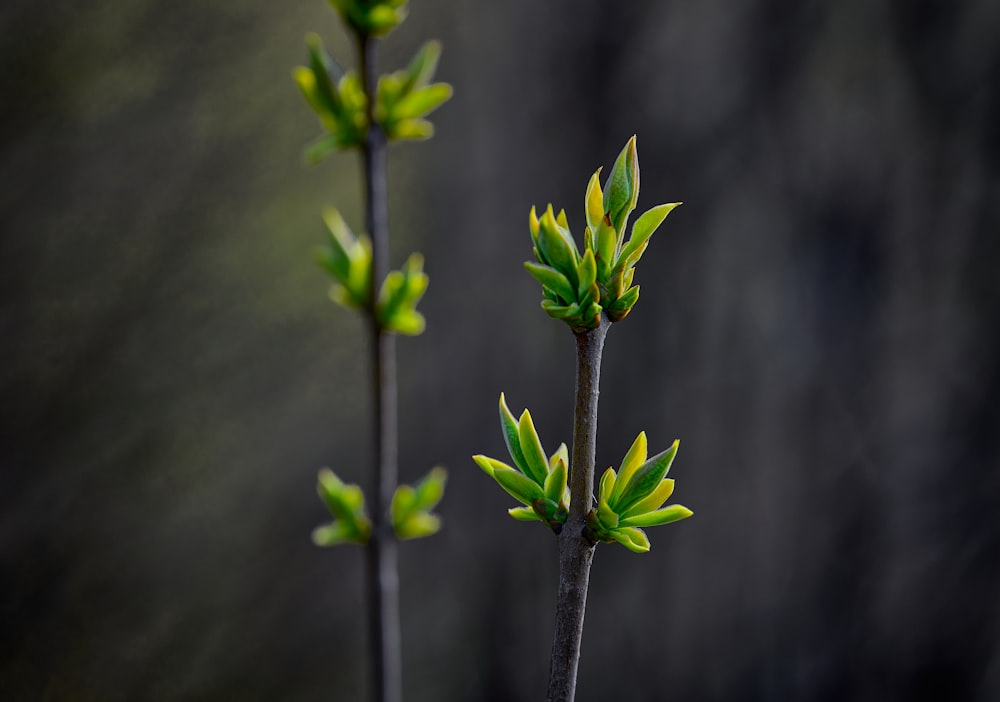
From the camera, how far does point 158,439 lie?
1040mm

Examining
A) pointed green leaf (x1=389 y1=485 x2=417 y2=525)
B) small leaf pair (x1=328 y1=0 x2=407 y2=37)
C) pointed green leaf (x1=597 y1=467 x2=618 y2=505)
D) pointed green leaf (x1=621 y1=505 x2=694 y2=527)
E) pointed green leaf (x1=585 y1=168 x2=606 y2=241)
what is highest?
small leaf pair (x1=328 y1=0 x2=407 y2=37)

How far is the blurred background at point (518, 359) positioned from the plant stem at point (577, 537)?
3.12ft

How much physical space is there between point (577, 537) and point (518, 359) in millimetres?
1095

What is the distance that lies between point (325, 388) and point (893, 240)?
3.23 feet

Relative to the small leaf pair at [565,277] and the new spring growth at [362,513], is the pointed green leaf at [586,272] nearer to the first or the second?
the small leaf pair at [565,277]

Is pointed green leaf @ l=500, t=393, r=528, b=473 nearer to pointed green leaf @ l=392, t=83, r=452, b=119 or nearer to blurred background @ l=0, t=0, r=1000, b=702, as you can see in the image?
pointed green leaf @ l=392, t=83, r=452, b=119

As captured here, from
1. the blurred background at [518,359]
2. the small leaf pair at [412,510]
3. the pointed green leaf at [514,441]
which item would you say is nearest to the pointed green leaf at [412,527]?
the small leaf pair at [412,510]

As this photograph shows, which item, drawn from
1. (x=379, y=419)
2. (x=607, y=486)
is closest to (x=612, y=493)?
(x=607, y=486)

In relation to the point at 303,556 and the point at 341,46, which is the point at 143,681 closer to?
the point at 303,556

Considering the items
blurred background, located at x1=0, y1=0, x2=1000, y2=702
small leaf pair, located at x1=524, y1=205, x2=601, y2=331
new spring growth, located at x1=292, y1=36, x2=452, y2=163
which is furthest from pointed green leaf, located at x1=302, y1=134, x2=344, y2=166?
blurred background, located at x1=0, y1=0, x2=1000, y2=702

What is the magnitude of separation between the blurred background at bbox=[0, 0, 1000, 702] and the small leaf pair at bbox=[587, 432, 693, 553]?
95 cm

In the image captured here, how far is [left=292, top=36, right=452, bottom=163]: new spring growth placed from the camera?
0.25 m

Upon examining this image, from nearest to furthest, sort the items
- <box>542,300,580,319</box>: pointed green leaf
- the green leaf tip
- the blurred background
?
<box>542,300,580,319</box>: pointed green leaf → the green leaf tip → the blurred background

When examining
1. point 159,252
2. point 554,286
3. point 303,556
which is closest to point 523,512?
point 554,286
